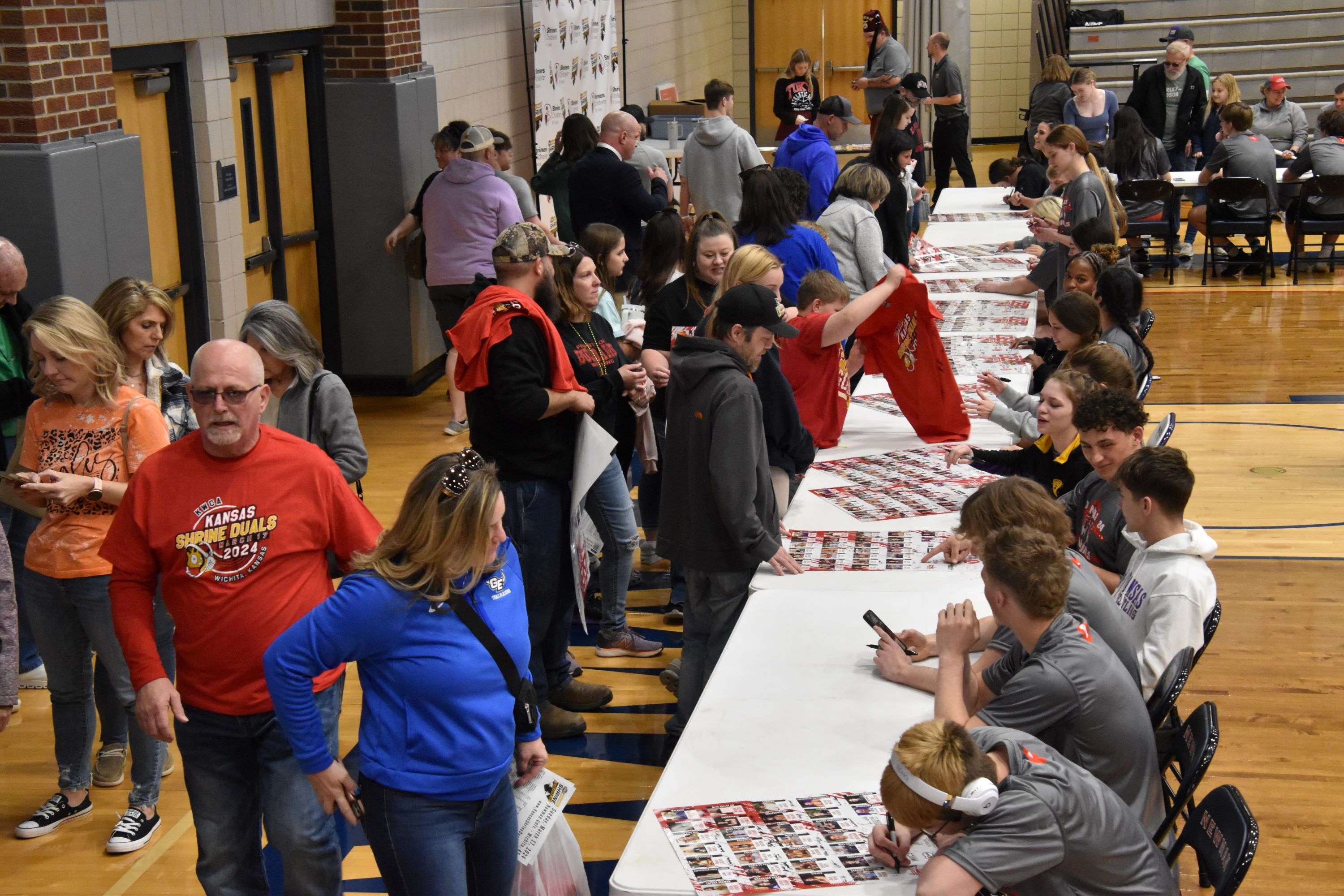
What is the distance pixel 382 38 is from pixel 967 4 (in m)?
11.9

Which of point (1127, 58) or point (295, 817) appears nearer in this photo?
point (295, 817)

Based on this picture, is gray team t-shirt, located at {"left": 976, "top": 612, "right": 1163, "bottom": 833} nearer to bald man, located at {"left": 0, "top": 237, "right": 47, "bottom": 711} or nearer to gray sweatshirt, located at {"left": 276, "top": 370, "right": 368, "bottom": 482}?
gray sweatshirt, located at {"left": 276, "top": 370, "right": 368, "bottom": 482}

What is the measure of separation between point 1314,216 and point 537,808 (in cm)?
1123

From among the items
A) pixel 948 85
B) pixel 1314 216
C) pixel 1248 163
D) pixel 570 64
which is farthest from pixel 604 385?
pixel 948 85

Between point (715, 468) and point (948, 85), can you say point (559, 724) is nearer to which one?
point (715, 468)

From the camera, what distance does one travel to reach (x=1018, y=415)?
481 centimetres

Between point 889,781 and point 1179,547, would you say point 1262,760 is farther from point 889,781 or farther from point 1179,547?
point 889,781

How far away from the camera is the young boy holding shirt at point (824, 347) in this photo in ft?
16.0

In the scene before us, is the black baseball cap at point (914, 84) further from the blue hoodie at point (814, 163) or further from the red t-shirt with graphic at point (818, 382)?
the red t-shirt with graphic at point (818, 382)

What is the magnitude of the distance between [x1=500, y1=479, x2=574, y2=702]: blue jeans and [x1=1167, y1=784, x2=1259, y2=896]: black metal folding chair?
2.12 metres

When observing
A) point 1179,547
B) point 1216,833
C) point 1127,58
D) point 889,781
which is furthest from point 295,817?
point 1127,58

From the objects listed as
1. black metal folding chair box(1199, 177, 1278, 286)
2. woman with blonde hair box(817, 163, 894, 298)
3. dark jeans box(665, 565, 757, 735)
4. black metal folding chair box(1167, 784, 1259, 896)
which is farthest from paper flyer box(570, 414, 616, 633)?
black metal folding chair box(1199, 177, 1278, 286)

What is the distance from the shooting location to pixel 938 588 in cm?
394

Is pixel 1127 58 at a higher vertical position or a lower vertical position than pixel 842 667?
higher
